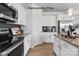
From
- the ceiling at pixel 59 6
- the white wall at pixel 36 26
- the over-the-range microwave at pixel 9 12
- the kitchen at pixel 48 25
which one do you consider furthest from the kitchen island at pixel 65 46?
the over-the-range microwave at pixel 9 12

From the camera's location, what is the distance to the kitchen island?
1236 millimetres

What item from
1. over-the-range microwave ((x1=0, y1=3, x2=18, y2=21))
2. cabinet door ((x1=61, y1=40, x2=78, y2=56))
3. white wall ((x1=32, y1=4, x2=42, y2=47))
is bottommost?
cabinet door ((x1=61, y1=40, x2=78, y2=56))

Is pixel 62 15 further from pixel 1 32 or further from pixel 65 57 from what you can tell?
pixel 1 32

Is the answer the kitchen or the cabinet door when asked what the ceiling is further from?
the cabinet door

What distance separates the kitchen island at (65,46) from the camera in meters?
1.24

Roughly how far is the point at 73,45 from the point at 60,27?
320mm

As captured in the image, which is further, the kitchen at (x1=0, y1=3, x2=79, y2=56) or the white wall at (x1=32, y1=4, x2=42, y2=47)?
the white wall at (x1=32, y1=4, x2=42, y2=47)

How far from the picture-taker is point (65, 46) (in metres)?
1.52

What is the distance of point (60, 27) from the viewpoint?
4.92ft

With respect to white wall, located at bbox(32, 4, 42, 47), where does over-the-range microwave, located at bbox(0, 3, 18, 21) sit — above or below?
above

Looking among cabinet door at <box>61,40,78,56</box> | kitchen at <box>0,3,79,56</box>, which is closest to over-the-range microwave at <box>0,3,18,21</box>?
kitchen at <box>0,3,79,56</box>

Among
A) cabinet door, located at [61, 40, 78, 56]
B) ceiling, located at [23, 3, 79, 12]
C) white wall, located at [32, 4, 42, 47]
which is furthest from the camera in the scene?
white wall, located at [32, 4, 42, 47]

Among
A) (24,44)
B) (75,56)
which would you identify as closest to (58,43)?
(75,56)

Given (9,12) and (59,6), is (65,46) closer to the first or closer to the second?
(59,6)
